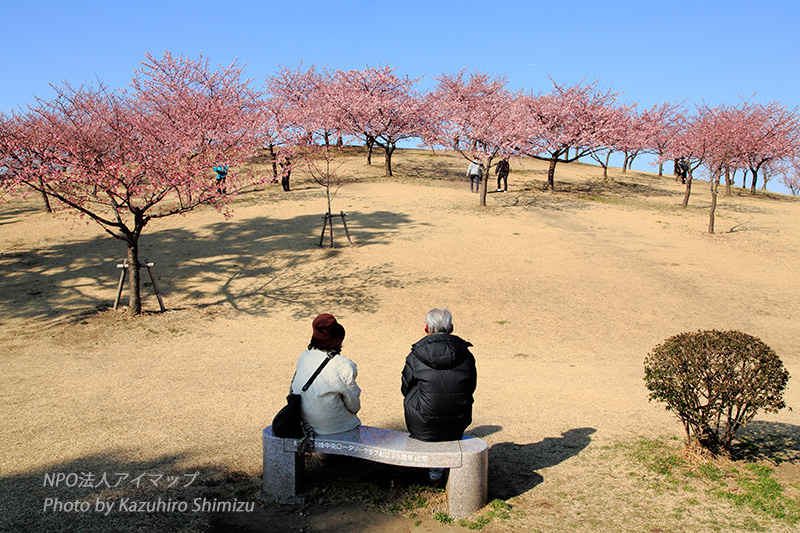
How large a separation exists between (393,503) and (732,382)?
2.89 metres

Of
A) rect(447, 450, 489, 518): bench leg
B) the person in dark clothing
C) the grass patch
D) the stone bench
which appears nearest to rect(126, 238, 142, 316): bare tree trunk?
the stone bench

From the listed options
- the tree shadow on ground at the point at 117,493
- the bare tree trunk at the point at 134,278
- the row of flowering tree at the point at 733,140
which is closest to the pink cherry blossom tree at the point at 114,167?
the bare tree trunk at the point at 134,278

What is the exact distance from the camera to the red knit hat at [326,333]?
3.95m

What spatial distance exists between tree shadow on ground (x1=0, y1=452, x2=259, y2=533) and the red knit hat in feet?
4.34

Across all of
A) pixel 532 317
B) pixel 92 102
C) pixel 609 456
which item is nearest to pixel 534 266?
pixel 532 317

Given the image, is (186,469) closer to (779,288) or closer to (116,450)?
(116,450)

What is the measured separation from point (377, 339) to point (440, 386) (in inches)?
229

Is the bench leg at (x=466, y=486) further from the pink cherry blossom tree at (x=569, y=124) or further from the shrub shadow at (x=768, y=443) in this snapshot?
the pink cherry blossom tree at (x=569, y=124)

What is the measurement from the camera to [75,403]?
6305 mm

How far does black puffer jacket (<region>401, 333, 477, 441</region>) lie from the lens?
3.84 meters

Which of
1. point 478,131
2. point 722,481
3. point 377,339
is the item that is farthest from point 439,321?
point 478,131

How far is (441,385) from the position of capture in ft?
12.7

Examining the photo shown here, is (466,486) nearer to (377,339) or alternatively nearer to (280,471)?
(280,471)

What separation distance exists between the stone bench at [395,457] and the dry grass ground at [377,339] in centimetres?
19
